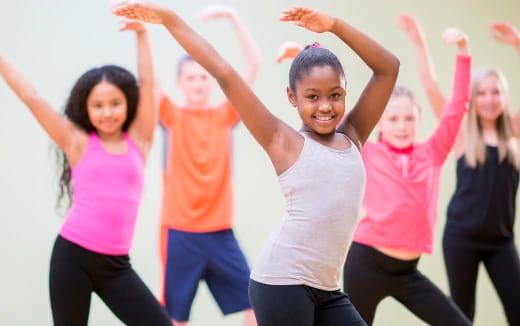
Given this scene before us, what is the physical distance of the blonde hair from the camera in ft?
12.7

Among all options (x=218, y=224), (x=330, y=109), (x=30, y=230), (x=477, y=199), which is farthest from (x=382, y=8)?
(x=330, y=109)

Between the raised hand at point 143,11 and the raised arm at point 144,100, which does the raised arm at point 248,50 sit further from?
the raised hand at point 143,11

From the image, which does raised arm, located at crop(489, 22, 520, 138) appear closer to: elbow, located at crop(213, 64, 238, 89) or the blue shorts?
the blue shorts

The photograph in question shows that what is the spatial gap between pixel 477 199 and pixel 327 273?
5.81ft

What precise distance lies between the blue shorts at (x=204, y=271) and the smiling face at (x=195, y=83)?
2.23 ft

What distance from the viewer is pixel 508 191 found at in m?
3.84

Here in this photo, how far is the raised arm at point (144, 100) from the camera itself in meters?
3.30

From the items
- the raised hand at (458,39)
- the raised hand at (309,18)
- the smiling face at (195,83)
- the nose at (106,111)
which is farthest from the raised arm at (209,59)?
the smiling face at (195,83)

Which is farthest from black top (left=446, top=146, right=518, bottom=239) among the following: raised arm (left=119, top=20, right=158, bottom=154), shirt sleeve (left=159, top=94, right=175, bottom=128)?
raised arm (left=119, top=20, right=158, bottom=154)

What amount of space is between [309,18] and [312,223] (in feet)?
2.03

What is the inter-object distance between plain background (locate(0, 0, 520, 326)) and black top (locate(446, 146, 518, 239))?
1220 mm

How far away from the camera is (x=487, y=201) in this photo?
12.5 ft

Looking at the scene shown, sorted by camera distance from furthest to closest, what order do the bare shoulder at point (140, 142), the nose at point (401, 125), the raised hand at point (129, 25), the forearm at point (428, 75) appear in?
the forearm at point (428, 75) → the nose at point (401, 125) → the bare shoulder at point (140, 142) → the raised hand at point (129, 25)

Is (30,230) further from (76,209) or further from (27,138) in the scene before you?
(76,209)
